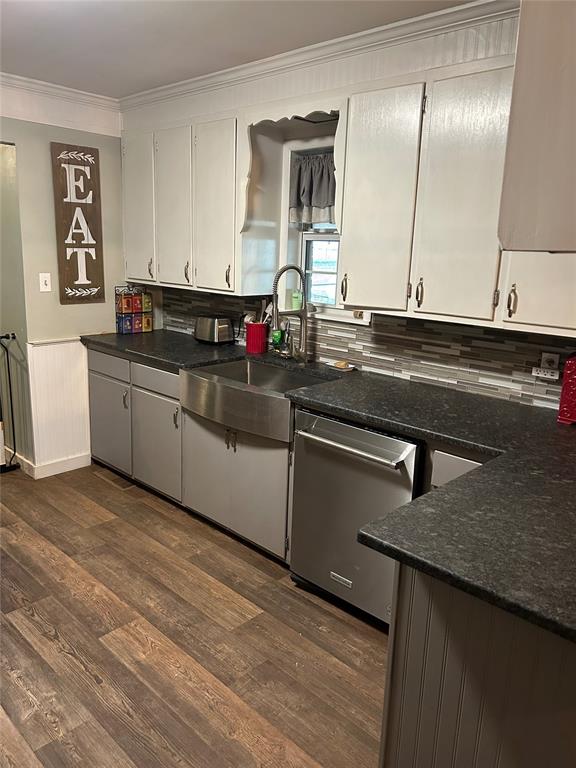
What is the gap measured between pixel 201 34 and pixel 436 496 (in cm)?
223

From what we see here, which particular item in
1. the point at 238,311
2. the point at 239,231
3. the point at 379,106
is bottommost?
the point at 238,311

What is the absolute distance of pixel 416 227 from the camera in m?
2.39

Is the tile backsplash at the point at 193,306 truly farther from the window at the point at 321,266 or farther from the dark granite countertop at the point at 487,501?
the dark granite countertop at the point at 487,501

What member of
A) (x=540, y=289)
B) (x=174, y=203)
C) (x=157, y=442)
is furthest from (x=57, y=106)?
(x=540, y=289)

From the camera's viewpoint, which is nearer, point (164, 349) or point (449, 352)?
point (449, 352)

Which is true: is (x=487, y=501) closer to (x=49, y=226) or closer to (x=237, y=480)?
(x=237, y=480)

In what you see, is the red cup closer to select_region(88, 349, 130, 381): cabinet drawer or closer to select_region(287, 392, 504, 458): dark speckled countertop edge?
select_region(88, 349, 130, 381): cabinet drawer

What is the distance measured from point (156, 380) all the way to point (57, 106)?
1802 mm

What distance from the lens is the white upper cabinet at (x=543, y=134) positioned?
78 centimetres

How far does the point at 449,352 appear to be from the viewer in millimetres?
2664

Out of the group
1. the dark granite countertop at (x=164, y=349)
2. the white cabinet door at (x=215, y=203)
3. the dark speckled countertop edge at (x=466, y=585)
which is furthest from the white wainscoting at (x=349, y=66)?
the dark speckled countertop edge at (x=466, y=585)

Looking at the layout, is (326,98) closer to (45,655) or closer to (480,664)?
(480,664)

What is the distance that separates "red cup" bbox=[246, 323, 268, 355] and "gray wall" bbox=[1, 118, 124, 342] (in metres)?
1.18

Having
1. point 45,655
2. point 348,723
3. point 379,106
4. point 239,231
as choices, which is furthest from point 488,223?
point 45,655
